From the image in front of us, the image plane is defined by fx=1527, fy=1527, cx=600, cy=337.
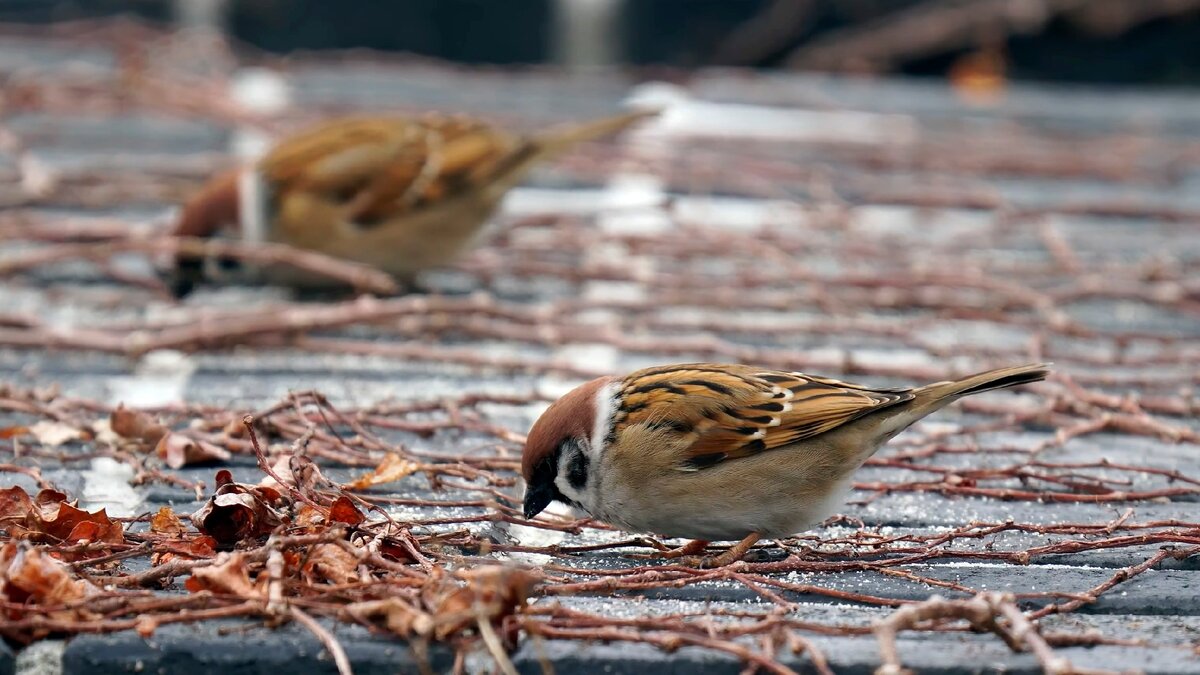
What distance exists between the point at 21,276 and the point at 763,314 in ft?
6.81

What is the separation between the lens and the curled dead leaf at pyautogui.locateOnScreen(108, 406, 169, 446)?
9.34ft

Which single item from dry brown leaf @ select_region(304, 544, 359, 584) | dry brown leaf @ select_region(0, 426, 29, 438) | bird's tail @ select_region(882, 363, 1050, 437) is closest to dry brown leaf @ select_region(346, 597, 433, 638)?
dry brown leaf @ select_region(304, 544, 359, 584)

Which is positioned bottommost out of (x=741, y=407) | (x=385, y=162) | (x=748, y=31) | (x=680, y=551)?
(x=680, y=551)

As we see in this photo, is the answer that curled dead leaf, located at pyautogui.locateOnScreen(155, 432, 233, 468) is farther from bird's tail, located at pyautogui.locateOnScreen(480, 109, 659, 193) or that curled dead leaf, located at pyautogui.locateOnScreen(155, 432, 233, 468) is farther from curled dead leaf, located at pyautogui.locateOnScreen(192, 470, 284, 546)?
bird's tail, located at pyautogui.locateOnScreen(480, 109, 659, 193)

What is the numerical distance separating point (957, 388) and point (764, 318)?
141 cm

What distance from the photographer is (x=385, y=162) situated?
4.79m

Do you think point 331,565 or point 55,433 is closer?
point 331,565

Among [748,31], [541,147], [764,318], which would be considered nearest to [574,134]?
[541,147]

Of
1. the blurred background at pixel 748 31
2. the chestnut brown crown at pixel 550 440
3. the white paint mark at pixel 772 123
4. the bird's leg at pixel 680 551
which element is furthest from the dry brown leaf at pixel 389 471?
the blurred background at pixel 748 31

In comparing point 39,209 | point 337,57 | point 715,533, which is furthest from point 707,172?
point 337,57

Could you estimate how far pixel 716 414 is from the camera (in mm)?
2738

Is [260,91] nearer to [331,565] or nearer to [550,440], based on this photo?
[550,440]

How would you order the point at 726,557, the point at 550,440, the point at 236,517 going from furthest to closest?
1. the point at 550,440
2. the point at 726,557
3. the point at 236,517

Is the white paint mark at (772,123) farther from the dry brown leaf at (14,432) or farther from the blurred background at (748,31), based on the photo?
the dry brown leaf at (14,432)
